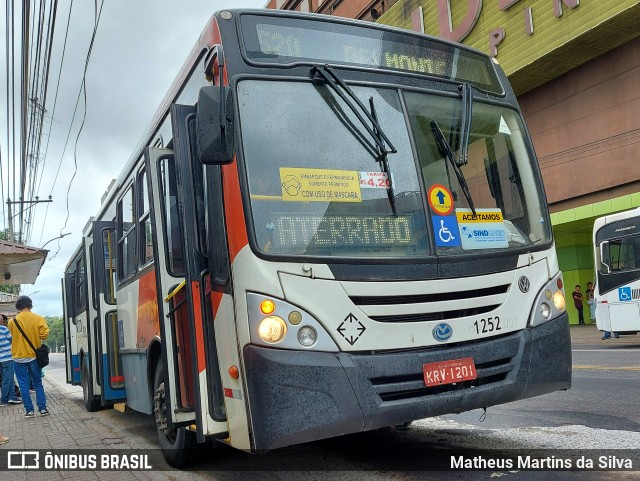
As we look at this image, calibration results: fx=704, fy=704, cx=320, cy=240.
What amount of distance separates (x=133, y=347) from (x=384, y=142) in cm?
399

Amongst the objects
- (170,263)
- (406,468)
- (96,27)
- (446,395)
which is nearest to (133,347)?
(170,263)

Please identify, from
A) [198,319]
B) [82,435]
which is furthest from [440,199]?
[82,435]

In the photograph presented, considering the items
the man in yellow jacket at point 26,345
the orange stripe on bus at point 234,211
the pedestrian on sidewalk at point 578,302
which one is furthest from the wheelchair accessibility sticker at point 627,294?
the orange stripe on bus at point 234,211

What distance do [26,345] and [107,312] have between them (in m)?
2.70

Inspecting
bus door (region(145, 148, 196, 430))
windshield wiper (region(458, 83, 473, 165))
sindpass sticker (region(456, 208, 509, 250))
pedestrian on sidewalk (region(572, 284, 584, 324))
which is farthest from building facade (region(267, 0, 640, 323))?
bus door (region(145, 148, 196, 430))

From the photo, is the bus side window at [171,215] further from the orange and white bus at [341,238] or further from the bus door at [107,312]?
the bus door at [107,312]

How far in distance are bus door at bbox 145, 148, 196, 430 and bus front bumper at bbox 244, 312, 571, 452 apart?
1091mm

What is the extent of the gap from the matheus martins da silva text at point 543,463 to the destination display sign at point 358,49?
9.62 feet

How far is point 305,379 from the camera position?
4.29 meters

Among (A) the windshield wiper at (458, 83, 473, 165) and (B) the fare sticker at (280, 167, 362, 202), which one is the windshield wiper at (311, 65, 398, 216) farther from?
(A) the windshield wiper at (458, 83, 473, 165)

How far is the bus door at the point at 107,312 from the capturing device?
8.48 metres

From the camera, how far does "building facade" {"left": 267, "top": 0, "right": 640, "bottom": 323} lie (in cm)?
2306

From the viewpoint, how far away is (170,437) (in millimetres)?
6195

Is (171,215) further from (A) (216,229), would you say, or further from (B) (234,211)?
(B) (234,211)
